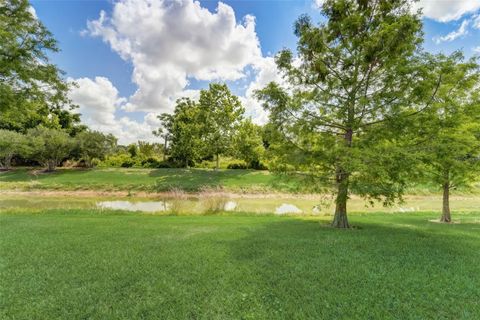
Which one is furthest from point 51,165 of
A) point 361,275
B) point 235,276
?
point 361,275

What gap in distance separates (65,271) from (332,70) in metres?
8.50

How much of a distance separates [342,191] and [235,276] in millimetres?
4708

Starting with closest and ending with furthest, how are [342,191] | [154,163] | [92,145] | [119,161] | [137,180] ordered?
[342,191]
[137,180]
[92,145]
[154,163]
[119,161]

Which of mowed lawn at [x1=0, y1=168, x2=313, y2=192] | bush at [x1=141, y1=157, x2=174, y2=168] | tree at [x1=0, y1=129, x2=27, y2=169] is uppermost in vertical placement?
tree at [x1=0, y1=129, x2=27, y2=169]

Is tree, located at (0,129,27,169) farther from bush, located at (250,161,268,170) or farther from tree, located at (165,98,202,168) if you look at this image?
bush, located at (250,161,268,170)

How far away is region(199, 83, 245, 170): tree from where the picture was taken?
29.4 meters

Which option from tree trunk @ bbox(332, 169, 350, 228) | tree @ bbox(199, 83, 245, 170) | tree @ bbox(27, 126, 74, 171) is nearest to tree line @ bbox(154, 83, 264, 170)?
tree @ bbox(199, 83, 245, 170)

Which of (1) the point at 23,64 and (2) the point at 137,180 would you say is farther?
(2) the point at 137,180

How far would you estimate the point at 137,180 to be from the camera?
24672 mm

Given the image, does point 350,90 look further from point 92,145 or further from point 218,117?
point 92,145

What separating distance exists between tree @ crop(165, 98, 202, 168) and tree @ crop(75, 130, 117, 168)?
8.09m

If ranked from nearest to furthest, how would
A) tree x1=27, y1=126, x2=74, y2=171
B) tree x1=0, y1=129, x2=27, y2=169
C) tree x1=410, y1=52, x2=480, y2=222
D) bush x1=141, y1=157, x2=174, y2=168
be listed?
tree x1=410, y1=52, x2=480, y2=222
tree x1=0, y1=129, x2=27, y2=169
tree x1=27, y1=126, x2=74, y2=171
bush x1=141, y1=157, x2=174, y2=168

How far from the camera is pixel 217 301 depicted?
11.1 feet

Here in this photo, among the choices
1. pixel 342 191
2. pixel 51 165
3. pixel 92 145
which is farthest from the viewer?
pixel 92 145
